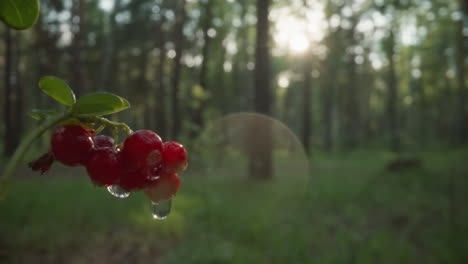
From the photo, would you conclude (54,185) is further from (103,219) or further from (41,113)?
(41,113)

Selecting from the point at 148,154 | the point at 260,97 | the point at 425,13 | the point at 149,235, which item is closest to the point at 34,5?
the point at 148,154

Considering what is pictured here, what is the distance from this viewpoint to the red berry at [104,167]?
2.51 ft

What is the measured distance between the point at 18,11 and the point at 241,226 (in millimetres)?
5339

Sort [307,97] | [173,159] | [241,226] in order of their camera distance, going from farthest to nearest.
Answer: [307,97], [241,226], [173,159]

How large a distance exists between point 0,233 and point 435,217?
6676 mm

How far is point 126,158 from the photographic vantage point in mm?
787

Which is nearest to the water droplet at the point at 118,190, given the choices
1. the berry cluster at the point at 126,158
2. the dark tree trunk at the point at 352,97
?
the berry cluster at the point at 126,158

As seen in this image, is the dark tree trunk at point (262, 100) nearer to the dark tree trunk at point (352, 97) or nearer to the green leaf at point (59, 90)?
the green leaf at point (59, 90)

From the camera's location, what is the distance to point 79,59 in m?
12.1

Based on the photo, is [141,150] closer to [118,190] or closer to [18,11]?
[118,190]

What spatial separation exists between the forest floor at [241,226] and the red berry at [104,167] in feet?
13.3

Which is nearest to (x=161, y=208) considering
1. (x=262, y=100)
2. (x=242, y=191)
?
(x=242, y=191)

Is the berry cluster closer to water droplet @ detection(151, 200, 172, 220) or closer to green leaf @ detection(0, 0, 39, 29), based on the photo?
water droplet @ detection(151, 200, 172, 220)

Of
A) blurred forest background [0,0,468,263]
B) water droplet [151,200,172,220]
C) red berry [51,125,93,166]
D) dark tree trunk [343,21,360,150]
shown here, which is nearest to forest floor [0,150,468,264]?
blurred forest background [0,0,468,263]
